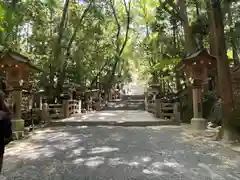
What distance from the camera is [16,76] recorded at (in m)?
8.72

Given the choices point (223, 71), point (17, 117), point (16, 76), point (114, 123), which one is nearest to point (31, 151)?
point (17, 117)

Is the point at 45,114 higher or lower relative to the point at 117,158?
higher

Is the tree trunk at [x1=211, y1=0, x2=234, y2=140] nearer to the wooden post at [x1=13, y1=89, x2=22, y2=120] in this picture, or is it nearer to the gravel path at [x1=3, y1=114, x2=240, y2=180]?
the gravel path at [x1=3, y1=114, x2=240, y2=180]

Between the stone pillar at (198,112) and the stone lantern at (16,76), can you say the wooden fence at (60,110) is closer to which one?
the stone lantern at (16,76)

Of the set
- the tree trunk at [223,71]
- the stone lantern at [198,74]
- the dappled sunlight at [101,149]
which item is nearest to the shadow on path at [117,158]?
the dappled sunlight at [101,149]

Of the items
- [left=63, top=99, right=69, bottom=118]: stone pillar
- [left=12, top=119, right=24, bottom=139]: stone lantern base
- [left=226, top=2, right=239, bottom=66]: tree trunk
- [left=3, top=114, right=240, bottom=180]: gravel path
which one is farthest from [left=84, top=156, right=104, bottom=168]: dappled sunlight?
[left=226, top=2, right=239, bottom=66]: tree trunk

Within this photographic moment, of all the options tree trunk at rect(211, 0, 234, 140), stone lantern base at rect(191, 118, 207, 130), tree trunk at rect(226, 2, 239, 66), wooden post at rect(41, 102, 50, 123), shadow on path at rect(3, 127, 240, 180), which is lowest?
shadow on path at rect(3, 127, 240, 180)

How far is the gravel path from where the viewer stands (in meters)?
4.41

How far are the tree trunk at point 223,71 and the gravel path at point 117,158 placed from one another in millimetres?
1141

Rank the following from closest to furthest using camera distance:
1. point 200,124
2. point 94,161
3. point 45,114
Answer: point 94,161 → point 200,124 → point 45,114

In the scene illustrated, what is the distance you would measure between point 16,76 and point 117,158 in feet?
16.8

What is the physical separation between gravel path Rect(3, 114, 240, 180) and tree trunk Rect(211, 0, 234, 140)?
3.74 ft

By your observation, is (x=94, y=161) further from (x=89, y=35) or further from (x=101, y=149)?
(x=89, y=35)

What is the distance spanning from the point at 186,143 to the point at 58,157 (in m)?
3.48
